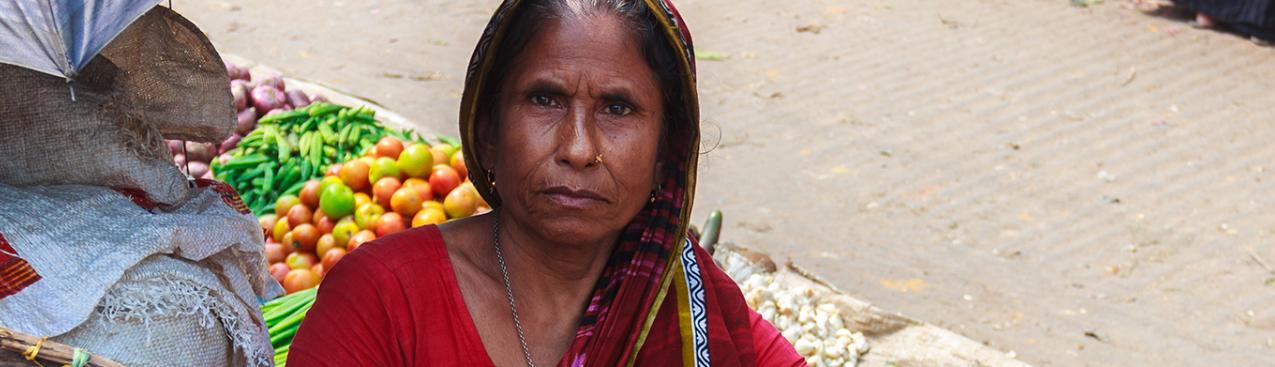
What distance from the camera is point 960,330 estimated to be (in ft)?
14.7

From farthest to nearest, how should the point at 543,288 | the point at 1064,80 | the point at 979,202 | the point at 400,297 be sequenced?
1. the point at 1064,80
2. the point at 979,202
3. the point at 543,288
4. the point at 400,297

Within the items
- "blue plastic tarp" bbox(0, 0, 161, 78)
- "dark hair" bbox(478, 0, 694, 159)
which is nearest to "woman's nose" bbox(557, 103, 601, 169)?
"dark hair" bbox(478, 0, 694, 159)

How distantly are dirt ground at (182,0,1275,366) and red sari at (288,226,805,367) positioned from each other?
79.0 inches

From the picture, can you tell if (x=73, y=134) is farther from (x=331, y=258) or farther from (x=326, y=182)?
(x=326, y=182)

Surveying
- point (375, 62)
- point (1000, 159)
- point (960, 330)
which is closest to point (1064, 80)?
point (1000, 159)

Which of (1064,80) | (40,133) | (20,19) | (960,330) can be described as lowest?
(1064,80)

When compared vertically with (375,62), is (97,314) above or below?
above

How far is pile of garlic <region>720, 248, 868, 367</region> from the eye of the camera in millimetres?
3584

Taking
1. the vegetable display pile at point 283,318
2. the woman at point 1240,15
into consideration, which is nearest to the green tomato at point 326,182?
the vegetable display pile at point 283,318

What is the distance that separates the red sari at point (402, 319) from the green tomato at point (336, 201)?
85.5 inches

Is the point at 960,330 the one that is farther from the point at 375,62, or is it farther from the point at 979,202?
the point at 375,62

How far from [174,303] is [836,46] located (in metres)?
6.23

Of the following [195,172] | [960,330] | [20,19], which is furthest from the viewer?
[195,172]

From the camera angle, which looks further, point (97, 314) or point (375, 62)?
point (375, 62)
